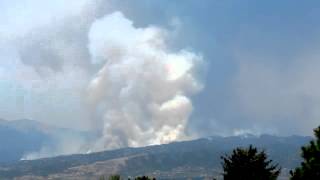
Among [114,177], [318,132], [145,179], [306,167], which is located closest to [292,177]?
[306,167]

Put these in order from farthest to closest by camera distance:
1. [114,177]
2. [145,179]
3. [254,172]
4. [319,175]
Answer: [114,177] → [145,179] → [254,172] → [319,175]

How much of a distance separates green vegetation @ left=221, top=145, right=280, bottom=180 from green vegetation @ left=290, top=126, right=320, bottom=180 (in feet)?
7.00

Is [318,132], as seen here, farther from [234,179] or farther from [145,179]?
[145,179]

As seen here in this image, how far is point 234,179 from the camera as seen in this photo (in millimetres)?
33906

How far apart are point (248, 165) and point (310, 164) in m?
4.03

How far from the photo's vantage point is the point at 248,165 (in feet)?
110

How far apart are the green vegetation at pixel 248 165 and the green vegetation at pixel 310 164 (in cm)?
213

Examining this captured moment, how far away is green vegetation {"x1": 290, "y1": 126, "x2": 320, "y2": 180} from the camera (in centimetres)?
3078

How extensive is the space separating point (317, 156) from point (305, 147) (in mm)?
923

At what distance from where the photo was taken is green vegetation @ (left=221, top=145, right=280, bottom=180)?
33469mm

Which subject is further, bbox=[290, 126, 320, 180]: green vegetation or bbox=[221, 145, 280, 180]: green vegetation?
bbox=[221, 145, 280, 180]: green vegetation

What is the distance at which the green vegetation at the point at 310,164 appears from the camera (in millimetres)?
30781

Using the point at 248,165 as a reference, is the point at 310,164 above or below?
below

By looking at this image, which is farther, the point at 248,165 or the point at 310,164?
the point at 248,165
